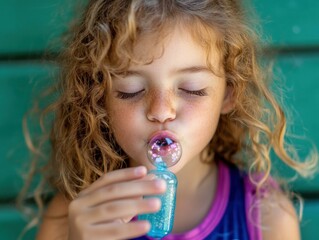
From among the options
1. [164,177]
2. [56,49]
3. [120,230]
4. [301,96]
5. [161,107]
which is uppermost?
[56,49]

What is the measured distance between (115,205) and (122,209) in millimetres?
20

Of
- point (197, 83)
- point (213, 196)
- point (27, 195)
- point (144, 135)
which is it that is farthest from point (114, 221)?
point (27, 195)

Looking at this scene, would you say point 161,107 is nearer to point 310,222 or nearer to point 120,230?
point 120,230

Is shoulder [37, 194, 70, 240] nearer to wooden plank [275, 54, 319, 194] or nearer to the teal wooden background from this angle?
the teal wooden background

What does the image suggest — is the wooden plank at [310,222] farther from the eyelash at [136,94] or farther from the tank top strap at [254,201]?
the eyelash at [136,94]

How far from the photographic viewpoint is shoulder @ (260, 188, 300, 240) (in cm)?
167

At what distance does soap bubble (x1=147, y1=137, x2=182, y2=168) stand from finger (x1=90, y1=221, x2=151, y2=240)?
198 mm

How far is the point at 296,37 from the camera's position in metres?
1.82

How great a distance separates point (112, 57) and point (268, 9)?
574 millimetres

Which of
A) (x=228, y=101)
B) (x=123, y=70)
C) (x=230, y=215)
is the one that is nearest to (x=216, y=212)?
(x=230, y=215)

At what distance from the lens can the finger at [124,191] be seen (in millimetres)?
1155

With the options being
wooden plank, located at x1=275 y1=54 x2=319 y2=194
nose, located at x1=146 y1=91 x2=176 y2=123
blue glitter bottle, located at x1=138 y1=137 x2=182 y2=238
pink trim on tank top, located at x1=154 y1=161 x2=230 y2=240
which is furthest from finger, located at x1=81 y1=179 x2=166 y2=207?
wooden plank, located at x1=275 y1=54 x2=319 y2=194

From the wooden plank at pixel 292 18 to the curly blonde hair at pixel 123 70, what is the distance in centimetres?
16

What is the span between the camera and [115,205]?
121 cm
